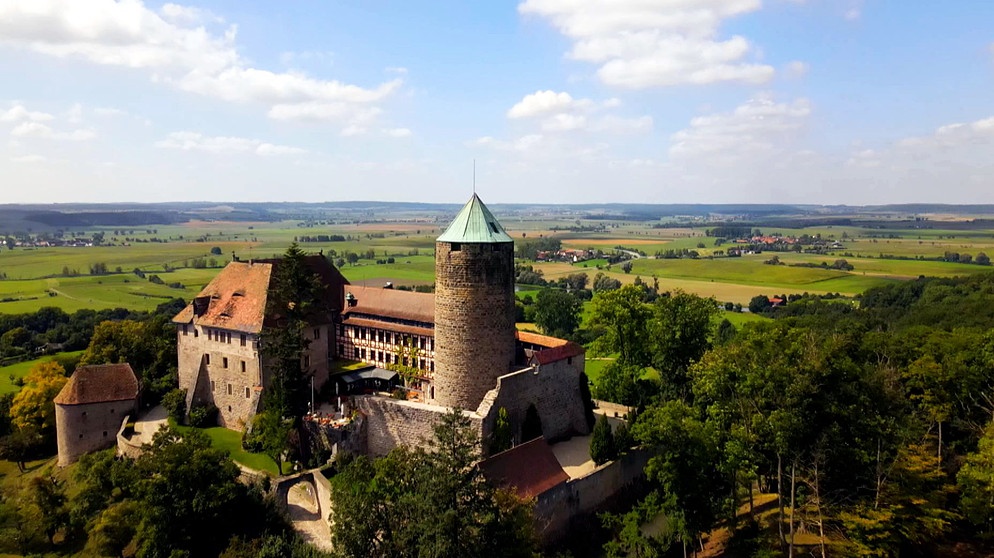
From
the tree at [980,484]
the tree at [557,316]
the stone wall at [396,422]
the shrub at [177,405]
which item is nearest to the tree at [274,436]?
the stone wall at [396,422]

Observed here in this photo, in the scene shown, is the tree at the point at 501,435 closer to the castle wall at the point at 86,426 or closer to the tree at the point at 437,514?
the tree at the point at 437,514

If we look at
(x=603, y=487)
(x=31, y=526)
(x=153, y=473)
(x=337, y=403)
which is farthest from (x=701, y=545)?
(x=31, y=526)

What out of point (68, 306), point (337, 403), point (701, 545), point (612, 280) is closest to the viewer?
point (701, 545)

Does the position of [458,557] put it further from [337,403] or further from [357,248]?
[357,248]

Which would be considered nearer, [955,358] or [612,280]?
[955,358]

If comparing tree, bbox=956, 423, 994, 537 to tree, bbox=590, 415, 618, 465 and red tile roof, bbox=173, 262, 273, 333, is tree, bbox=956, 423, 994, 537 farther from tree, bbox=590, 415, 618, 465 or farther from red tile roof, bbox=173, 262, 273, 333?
red tile roof, bbox=173, 262, 273, 333

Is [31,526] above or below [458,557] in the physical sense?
below

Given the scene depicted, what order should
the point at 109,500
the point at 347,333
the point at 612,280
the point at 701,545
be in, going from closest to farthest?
the point at 701,545 → the point at 109,500 → the point at 347,333 → the point at 612,280
